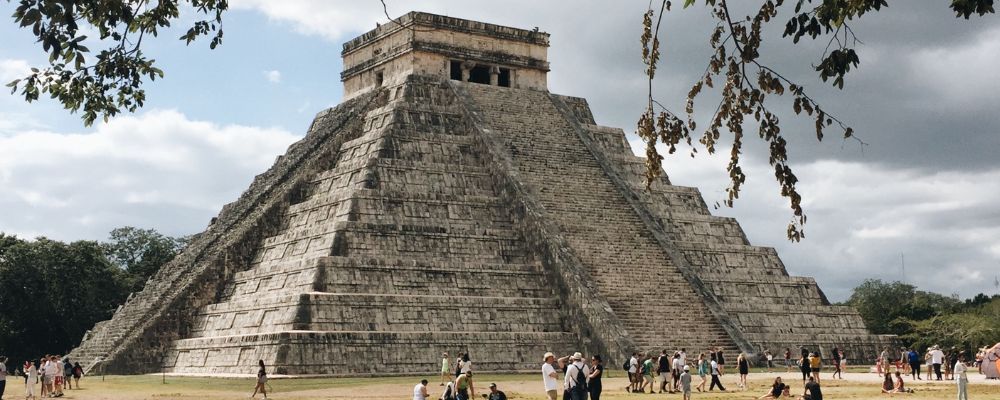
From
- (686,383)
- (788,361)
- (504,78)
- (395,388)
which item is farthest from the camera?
(504,78)

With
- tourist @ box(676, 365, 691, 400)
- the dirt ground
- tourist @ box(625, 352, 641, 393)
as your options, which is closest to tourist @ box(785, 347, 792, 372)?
the dirt ground

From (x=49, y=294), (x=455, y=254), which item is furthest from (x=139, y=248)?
(x=455, y=254)

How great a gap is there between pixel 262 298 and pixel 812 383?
18.5 m

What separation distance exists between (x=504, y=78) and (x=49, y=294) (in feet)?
62.7

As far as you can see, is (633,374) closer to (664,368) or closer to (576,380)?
(664,368)


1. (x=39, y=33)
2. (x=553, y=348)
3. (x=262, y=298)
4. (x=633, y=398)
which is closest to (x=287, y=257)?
(x=262, y=298)

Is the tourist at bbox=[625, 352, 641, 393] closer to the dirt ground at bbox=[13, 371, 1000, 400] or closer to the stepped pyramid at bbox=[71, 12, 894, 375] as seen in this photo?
the dirt ground at bbox=[13, 371, 1000, 400]

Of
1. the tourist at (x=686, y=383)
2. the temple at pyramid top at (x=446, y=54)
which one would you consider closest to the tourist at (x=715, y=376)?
the tourist at (x=686, y=383)

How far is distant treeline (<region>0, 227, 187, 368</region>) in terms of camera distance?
46969 mm

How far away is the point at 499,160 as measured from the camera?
37094 mm

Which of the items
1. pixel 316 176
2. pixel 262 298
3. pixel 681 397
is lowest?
pixel 681 397

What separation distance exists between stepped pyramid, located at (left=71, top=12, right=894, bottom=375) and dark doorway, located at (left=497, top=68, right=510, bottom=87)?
0.05 meters

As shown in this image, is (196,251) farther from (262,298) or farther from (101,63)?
(101,63)

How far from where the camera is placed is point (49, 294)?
47.8 metres
